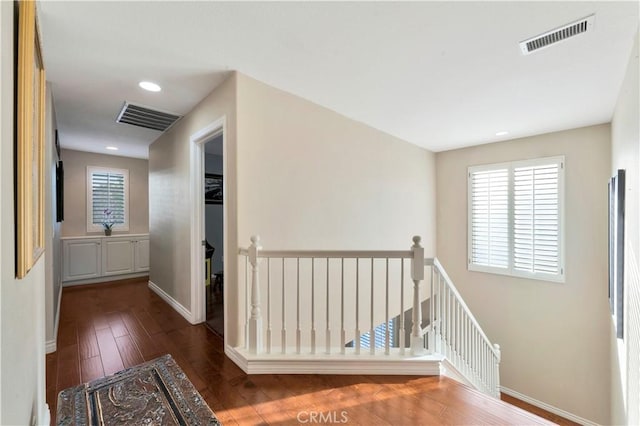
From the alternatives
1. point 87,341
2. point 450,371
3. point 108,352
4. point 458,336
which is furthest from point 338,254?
point 87,341

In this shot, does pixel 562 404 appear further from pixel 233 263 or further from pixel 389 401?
pixel 233 263

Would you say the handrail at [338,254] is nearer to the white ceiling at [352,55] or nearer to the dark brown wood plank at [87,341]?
the white ceiling at [352,55]

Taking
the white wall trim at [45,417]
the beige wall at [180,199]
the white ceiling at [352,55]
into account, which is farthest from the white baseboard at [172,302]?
the white ceiling at [352,55]

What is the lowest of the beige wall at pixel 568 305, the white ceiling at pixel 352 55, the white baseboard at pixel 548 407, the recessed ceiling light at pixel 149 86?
the white baseboard at pixel 548 407

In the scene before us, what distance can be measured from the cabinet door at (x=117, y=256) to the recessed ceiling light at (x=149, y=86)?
3.67 metres

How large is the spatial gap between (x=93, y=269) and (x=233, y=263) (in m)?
4.05

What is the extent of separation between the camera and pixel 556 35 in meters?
1.72

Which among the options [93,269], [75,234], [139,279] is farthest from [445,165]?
[75,234]

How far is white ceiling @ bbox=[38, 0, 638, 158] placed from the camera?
1543mm

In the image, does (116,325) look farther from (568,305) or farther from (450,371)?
(568,305)

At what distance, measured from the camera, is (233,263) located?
7.43ft

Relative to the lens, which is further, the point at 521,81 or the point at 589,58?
the point at 521,81

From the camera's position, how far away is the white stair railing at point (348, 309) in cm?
209

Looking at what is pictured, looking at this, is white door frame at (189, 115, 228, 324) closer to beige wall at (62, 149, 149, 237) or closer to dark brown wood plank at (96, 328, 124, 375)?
dark brown wood plank at (96, 328, 124, 375)
